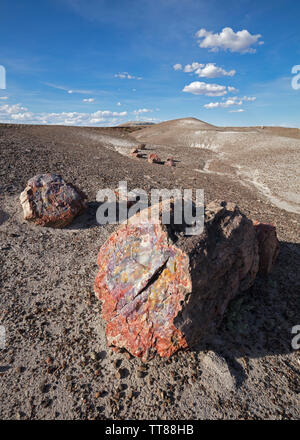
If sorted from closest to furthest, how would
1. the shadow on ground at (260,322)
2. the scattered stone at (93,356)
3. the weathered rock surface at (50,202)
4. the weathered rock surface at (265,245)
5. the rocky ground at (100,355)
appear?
the rocky ground at (100,355)
the scattered stone at (93,356)
the shadow on ground at (260,322)
the weathered rock surface at (265,245)
the weathered rock surface at (50,202)

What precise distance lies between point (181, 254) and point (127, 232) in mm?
1408

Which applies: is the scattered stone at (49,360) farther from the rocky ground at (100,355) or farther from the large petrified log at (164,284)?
the large petrified log at (164,284)

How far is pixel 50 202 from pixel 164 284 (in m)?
7.19

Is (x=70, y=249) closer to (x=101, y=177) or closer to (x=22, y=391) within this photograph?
(x=22, y=391)

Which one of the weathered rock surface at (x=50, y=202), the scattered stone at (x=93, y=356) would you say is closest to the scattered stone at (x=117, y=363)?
the scattered stone at (x=93, y=356)

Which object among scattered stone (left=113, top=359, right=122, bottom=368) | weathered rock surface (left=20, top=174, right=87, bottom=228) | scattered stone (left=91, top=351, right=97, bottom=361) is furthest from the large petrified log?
weathered rock surface (left=20, top=174, right=87, bottom=228)

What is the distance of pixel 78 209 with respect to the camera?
10430 millimetres

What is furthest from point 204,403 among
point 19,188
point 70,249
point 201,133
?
point 201,133

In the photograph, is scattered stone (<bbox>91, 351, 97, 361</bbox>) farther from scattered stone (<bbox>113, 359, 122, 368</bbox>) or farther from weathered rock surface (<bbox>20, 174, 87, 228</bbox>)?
weathered rock surface (<bbox>20, 174, 87, 228</bbox>)

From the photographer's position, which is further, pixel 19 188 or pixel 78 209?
pixel 19 188

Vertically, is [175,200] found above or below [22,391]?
above

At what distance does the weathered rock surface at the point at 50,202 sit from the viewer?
9.67 metres

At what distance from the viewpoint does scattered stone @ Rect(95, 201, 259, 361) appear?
182 inches
